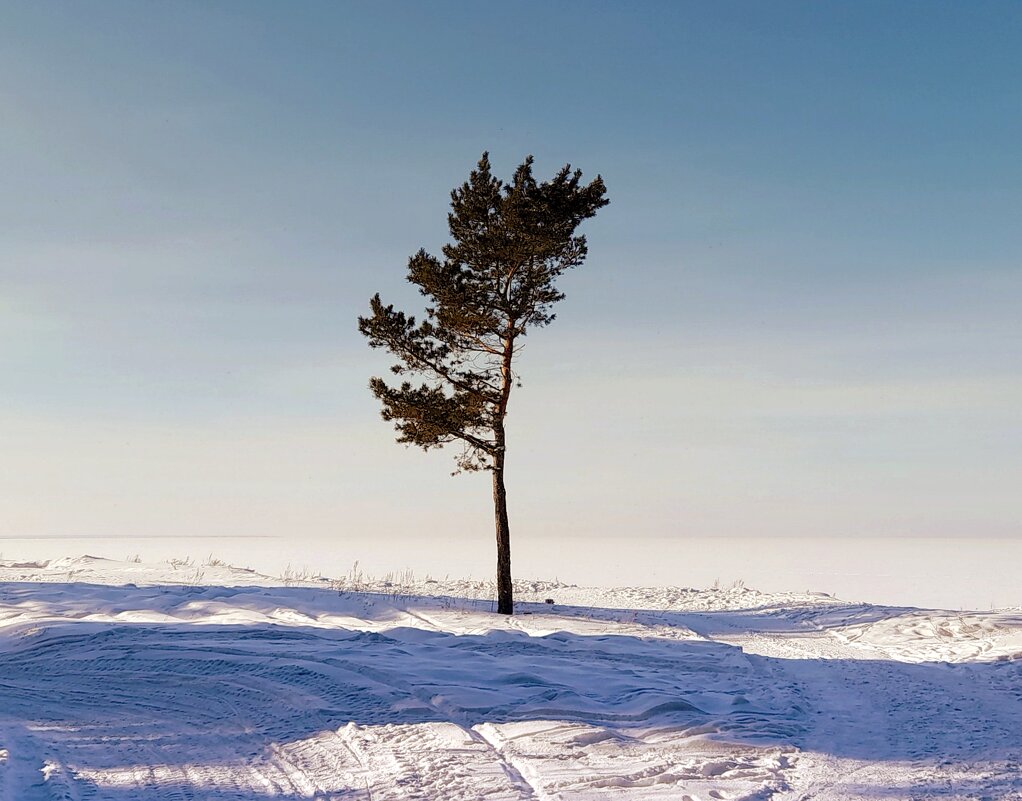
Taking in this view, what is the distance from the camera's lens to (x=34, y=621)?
49.0 feet

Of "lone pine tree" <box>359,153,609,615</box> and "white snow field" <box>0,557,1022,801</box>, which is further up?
"lone pine tree" <box>359,153,609,615</box>

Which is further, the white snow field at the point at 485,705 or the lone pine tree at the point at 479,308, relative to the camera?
the lone pine tree at the point at 479,308

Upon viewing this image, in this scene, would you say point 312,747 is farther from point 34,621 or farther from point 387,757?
point 34,621

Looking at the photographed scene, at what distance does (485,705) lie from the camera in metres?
10.2

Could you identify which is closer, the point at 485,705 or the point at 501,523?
the point at 485,705

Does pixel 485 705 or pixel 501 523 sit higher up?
pixel 501 523

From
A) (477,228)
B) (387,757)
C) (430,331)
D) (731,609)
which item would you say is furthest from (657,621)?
(387,757)

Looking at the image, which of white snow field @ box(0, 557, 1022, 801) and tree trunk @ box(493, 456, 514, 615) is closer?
white snow field @ box(0, 557, 1022, 801)

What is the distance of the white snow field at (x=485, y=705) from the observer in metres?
7.64

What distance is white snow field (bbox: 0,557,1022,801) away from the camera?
764 centimetres

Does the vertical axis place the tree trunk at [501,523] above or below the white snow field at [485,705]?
above

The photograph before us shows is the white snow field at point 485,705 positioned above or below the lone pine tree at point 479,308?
below

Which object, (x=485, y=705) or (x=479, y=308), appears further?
(x=479, y=308)

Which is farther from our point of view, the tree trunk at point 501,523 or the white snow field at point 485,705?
the tree trunk at point 501,523
